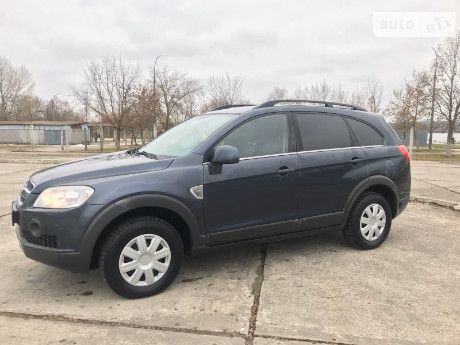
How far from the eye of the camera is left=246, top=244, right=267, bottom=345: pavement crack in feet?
8.74

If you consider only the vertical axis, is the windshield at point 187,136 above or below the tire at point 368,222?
above

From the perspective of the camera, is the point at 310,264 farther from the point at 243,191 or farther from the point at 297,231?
the point at 243,191

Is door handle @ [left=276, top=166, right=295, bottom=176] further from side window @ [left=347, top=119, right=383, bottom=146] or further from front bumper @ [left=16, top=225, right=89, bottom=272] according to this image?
front bumper @ [left=16, top=225, right=89, bottom=272]

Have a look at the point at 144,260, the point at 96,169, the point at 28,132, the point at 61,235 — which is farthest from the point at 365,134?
the point at 28,132

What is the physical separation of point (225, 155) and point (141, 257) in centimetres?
115

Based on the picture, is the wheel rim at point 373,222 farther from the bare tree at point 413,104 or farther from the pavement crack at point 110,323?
the bare tree at point 413,104

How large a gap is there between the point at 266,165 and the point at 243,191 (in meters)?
0.37

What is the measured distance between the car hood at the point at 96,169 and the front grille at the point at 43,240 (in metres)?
0.42

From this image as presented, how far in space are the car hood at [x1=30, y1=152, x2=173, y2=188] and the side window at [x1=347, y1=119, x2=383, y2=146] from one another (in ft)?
7.72

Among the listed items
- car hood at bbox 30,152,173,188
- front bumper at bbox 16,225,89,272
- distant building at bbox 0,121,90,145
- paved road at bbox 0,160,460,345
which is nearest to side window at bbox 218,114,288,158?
car hood at bbox 30,152,173,188

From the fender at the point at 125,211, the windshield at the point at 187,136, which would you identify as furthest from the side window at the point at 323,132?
the fender at the point at 125,211

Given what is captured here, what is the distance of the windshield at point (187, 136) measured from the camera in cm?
371

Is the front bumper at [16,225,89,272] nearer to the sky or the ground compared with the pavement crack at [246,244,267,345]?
nearer to the sky

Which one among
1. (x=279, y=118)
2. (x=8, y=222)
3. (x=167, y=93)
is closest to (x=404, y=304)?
(x=279, y=118)
